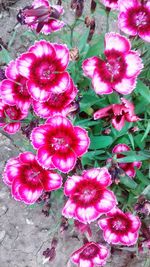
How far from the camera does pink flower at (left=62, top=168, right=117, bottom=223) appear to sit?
5.99ft

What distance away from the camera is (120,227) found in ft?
6.74

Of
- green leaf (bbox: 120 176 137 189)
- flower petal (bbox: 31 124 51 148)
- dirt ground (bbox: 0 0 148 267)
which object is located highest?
flower petal (bbox: 31 124 51 148)

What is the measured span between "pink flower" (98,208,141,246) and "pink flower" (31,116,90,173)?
36 cm

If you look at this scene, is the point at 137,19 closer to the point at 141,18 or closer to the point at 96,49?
the point at 141,18

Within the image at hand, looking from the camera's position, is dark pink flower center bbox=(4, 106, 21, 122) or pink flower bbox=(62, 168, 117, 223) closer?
pink flower bbox=(62, 168, 117, 223)

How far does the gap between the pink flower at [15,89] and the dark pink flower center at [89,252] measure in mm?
668

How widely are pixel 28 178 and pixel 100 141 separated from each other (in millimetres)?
463

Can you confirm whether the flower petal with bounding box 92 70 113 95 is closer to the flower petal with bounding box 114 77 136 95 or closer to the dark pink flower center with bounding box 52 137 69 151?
the flower petal with bounding box 114 77 136 95

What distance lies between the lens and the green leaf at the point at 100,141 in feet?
7.39

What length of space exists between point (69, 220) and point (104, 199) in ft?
1.41

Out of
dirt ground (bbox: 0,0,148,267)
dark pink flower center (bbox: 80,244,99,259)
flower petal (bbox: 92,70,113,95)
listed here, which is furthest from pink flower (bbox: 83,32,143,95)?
dirt ground (bbox: 0,0,148,267)

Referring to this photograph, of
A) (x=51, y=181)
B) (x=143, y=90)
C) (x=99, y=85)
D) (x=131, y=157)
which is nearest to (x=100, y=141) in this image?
(x=131, y=157)

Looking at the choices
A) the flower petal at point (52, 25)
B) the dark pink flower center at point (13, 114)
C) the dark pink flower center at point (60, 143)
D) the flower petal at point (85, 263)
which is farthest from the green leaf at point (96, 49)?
the flower petal at point (85, 263)

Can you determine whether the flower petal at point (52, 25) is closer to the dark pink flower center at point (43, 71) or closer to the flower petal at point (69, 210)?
the dark pink flower center at point (43, 71)
